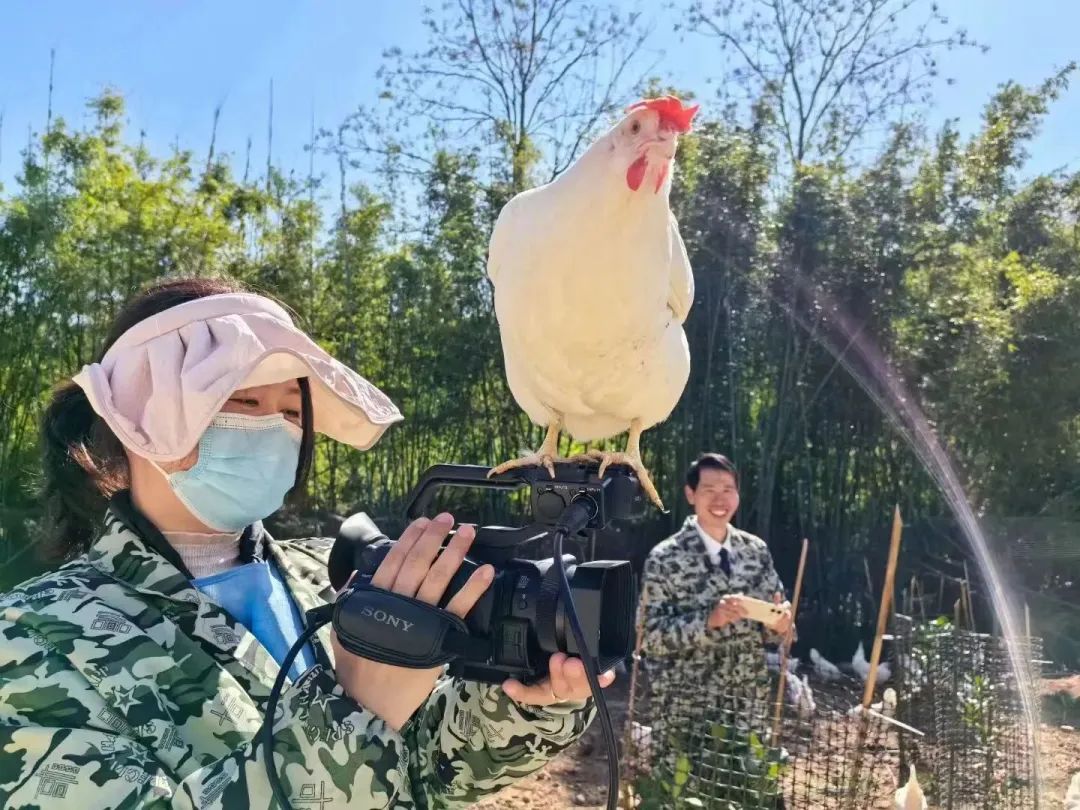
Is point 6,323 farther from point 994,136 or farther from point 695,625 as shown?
point 994,136

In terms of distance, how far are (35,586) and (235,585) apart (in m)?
0.29

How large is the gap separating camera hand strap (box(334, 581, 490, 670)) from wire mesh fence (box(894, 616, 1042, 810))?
3406 millimetres

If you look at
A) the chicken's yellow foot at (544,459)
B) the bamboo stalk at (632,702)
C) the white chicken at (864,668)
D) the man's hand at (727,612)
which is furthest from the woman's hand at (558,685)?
the white chicken at (864,668)

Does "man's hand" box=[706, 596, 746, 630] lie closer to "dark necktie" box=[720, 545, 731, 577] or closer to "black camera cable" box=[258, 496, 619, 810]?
"dark necktie" box=[720, 545, 731, 577]

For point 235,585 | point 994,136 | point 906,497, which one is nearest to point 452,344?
point 906,497

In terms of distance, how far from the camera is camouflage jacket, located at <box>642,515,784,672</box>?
3.29 metres

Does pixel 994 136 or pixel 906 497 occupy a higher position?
pixel 994 136

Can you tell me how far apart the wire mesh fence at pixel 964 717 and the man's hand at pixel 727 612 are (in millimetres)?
1247

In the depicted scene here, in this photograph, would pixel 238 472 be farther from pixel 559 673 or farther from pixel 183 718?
pixel 559 673

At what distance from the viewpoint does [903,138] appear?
7.77 meters

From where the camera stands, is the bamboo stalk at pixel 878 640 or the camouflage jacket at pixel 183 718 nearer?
the camouflage jacket at pixel 183 718

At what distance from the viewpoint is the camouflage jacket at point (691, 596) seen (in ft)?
10.8

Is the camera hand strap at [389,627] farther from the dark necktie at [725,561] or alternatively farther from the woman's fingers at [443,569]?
the dark necktie at [725,561]

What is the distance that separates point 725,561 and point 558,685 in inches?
97.8
